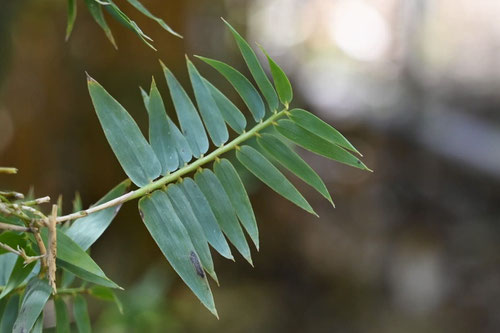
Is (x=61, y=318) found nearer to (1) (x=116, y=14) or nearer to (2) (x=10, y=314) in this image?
(2) (x=10, y=314)

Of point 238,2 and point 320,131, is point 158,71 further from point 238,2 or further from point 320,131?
point 320,131

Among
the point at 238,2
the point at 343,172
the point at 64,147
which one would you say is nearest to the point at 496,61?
the point at 343,172

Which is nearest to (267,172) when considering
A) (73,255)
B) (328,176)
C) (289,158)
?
(289,158)

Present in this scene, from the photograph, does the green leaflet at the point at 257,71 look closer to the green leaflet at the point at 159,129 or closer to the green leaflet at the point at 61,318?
the green leaflet at the point at 159,129

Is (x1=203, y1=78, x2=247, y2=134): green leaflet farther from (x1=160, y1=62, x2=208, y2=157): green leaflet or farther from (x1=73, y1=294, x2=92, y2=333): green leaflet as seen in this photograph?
(x1=73, y1=294, x2=92, y2=333): green leaflet

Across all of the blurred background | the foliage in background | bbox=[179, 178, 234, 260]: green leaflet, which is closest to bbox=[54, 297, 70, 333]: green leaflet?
the foliage in background

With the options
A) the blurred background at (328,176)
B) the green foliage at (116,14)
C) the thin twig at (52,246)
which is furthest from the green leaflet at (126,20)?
the blurred background at (328,176)
